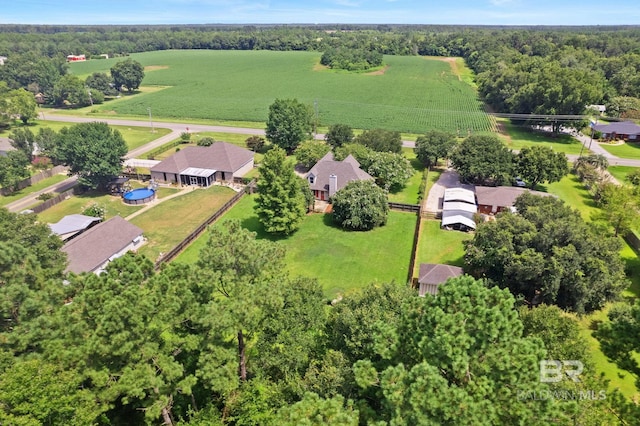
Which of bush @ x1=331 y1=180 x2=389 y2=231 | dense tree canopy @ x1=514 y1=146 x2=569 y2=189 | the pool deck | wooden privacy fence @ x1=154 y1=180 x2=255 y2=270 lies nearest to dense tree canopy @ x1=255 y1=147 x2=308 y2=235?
bush @ x1=331 y1=180 x2=389 y2=231

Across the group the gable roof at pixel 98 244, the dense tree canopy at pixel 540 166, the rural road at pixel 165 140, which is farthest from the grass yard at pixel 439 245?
the rural road at pixel 165 140

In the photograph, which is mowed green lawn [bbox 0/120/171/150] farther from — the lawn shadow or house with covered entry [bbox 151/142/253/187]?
the lawn shadow

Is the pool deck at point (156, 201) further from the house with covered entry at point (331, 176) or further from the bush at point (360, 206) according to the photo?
the bush at point (360, 206)

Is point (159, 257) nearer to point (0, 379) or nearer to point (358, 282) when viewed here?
point (358, 282)

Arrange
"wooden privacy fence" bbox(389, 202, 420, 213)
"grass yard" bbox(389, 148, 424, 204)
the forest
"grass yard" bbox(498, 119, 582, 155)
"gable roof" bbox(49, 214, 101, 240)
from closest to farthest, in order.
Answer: the forest < "gable roof" bbox(49, 214, 101, 240) < "wooden privacy fence" bbox(389, 202, 420, 213) < "grass yard" bbox(389, 148, 424, 204) < "grass yard" bbox(498, 119, 582, 155)

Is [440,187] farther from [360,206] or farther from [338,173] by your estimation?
[360,206]

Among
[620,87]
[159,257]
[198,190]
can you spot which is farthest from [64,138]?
[620,87]

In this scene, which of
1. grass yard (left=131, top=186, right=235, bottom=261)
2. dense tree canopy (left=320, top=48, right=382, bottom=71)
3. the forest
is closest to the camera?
the forest
